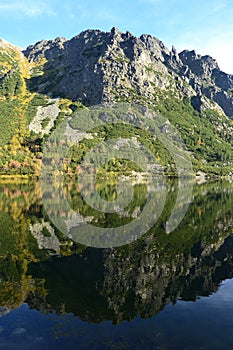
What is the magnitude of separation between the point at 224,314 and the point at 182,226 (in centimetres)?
3020

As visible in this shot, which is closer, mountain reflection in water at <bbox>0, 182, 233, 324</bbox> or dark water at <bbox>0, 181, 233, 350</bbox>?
dark water at <bbox>0, 181, 233, 350</bbox>

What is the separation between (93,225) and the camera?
51.7m

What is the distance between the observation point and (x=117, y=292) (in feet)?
81.8

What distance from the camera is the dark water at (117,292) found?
61.2 ft

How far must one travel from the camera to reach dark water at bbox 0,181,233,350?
18656mm

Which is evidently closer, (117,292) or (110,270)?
(117,292)

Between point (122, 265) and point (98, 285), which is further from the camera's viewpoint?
point (122, 265)

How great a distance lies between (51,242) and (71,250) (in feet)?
15.4

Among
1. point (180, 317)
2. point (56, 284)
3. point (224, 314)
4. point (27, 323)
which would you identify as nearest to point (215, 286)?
point (224, 314)

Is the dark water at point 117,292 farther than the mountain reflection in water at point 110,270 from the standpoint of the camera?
No

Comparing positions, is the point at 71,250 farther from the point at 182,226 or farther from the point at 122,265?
the point at 182,226

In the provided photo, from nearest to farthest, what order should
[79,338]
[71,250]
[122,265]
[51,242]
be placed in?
1. [79,338]
2. [122,265]
3. [71,250]
4. [51,242]

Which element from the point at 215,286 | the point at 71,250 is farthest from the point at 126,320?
the point at 71,250

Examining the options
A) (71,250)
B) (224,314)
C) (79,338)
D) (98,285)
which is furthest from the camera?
(71,250)
